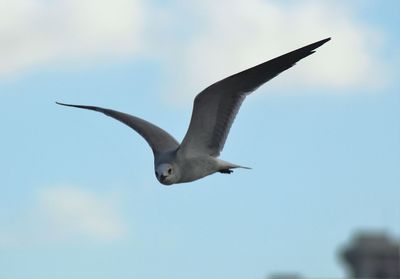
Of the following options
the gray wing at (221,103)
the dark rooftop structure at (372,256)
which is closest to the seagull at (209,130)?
the gray wing at (221,103)

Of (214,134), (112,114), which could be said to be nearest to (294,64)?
(214,134)

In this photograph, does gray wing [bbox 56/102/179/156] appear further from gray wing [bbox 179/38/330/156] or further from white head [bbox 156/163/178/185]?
white head [bbox 156/163/178/185]

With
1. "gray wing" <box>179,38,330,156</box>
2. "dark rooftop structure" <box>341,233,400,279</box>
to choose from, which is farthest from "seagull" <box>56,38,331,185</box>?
"dark rooftop structure" <box>341,233,400,279</box>

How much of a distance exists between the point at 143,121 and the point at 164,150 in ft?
2.27

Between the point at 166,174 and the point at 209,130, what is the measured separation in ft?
2.58

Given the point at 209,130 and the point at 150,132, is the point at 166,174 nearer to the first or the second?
the point at 209,130

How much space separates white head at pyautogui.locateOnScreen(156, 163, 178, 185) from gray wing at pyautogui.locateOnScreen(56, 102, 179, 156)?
476 millimetres

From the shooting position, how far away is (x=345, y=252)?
89.2 meters

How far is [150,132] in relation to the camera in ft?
47.9

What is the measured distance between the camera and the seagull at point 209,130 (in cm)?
1380

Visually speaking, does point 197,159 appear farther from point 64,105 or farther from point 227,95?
point 64,105

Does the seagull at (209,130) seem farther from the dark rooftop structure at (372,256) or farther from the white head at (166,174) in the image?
the dark rooftop structure at (372,256)

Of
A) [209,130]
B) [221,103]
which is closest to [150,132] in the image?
[209,130]

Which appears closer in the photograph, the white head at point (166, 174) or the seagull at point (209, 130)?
the white head at point (166, 174)
